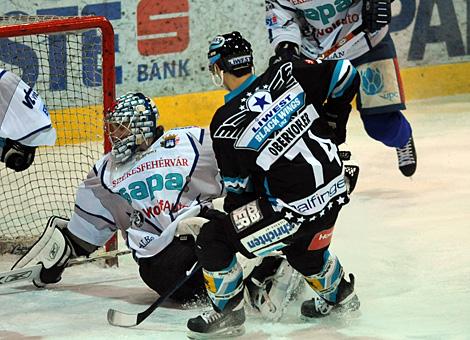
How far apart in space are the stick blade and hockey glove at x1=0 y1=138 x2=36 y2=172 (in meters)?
0.58

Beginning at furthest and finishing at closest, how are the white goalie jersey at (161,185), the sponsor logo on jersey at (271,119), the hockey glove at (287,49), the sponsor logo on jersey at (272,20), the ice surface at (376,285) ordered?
the sponsor logo on jersey at (272,20) → the hockey glove at (287,49) → the white goalie jersey at (161,185) → the ice surface at (376,285) → the sponsor logo on jersey at (271,119)

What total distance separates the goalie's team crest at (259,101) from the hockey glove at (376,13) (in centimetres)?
154

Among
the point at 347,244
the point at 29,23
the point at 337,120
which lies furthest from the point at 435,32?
the point at 337,120

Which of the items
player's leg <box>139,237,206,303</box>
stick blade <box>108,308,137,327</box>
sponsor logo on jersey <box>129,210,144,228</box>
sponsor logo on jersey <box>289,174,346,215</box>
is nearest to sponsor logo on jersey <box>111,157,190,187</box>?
sponsor logo on jersey <box>129,210,144,228</box>

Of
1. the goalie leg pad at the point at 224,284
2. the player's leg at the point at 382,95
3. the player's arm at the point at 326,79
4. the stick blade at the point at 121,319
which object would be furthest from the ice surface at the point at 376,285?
the player's arm at the point at 326,79

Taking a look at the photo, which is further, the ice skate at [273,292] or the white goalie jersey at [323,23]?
the white goalie jersey at [323,23]

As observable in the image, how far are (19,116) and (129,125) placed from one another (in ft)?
1.16

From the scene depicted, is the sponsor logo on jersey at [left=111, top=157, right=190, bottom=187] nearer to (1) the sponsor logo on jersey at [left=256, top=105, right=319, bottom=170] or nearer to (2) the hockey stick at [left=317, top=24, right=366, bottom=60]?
(1) the sponsor logo on jersey at [left=256, top=105, right=319, bottom=170]

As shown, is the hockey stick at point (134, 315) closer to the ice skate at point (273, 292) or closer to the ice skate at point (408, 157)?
the ice skate at point (273, 292)

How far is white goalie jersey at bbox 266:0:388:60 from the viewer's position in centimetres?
507

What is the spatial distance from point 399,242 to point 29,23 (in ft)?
5.22

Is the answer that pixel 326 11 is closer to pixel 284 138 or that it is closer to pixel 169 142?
pixel 169 142

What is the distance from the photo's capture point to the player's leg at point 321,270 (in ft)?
11.9

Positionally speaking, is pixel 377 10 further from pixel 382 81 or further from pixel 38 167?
pixel 38 167
